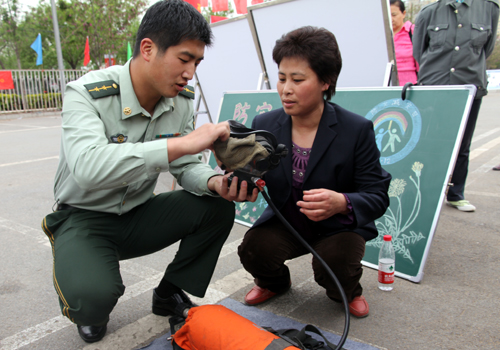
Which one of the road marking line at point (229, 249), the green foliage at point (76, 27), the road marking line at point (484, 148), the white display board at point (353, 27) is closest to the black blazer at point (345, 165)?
the road marking line at point (229, 249)

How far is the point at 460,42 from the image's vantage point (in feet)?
12.2

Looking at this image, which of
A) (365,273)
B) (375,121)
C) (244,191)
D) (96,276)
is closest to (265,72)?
(375,121)

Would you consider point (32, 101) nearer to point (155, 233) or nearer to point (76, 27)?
point (76, 27)

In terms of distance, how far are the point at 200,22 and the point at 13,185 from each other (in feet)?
13.6

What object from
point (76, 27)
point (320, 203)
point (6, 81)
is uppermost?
point (76, 27)

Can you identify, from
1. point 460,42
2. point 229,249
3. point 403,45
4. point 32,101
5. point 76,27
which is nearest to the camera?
point 229,249

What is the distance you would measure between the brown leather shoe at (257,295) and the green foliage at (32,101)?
15.4 metres

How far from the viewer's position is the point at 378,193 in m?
2.09

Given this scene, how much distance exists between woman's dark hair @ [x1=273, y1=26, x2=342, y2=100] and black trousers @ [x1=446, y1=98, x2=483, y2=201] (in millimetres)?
2356

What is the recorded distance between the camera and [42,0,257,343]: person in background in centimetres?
169

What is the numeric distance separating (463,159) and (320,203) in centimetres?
274

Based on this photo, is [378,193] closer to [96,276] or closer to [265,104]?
[96,276]

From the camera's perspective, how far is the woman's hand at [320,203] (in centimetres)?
185

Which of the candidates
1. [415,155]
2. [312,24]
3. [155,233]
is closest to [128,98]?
[155,233]
